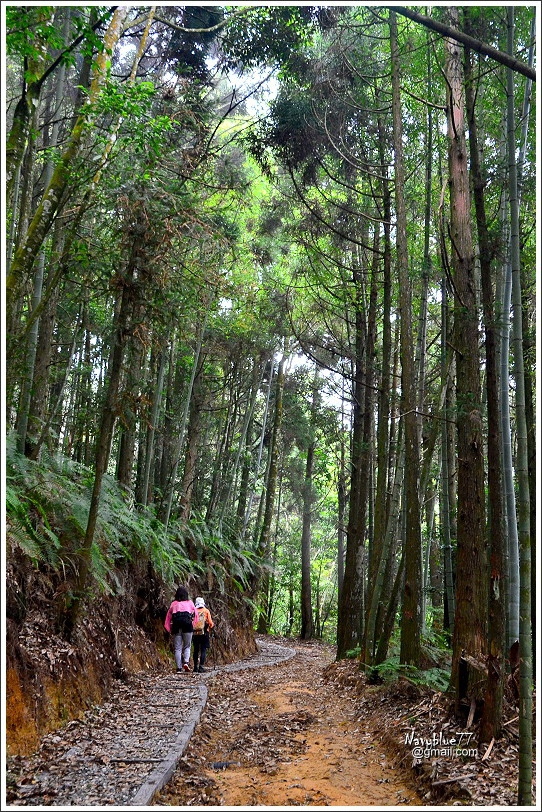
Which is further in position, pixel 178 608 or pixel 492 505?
pixel 178 608

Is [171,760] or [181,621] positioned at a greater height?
[181,621]

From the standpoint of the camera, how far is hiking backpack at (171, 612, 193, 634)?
33.6ft

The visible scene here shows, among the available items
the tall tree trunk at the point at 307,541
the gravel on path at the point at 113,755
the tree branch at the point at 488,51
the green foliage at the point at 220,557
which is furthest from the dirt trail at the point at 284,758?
the tall tree trunk at the point at 307,541

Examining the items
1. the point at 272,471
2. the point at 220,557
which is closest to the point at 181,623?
the point at 220,557

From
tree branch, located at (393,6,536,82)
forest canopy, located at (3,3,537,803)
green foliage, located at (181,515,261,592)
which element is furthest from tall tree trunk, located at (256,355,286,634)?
tree branch, located at (393,6,536,82)

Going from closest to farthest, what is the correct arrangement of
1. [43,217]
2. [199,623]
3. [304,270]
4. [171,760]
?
[43,217] → [171,760] → [199,623] → [304,270]

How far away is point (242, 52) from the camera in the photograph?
33.1ft

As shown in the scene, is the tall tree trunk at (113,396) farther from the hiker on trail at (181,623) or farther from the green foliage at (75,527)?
the hiker on trail at (181,623)

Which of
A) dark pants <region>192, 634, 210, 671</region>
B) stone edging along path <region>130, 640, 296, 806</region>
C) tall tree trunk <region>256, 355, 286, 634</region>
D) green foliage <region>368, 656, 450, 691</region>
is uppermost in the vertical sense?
tall tree trunk <region>256, 355, 286, 634</region>

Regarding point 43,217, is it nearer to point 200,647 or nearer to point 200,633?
point 200,633

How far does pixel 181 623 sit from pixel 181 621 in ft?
0.12

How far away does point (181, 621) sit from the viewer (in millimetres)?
10250

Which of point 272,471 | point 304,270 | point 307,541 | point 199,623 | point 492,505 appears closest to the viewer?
point 492,505

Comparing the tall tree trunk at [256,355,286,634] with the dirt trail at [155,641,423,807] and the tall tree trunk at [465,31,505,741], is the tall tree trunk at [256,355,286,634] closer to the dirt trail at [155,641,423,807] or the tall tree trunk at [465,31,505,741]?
the dirt trail at [155,641,423,807]
